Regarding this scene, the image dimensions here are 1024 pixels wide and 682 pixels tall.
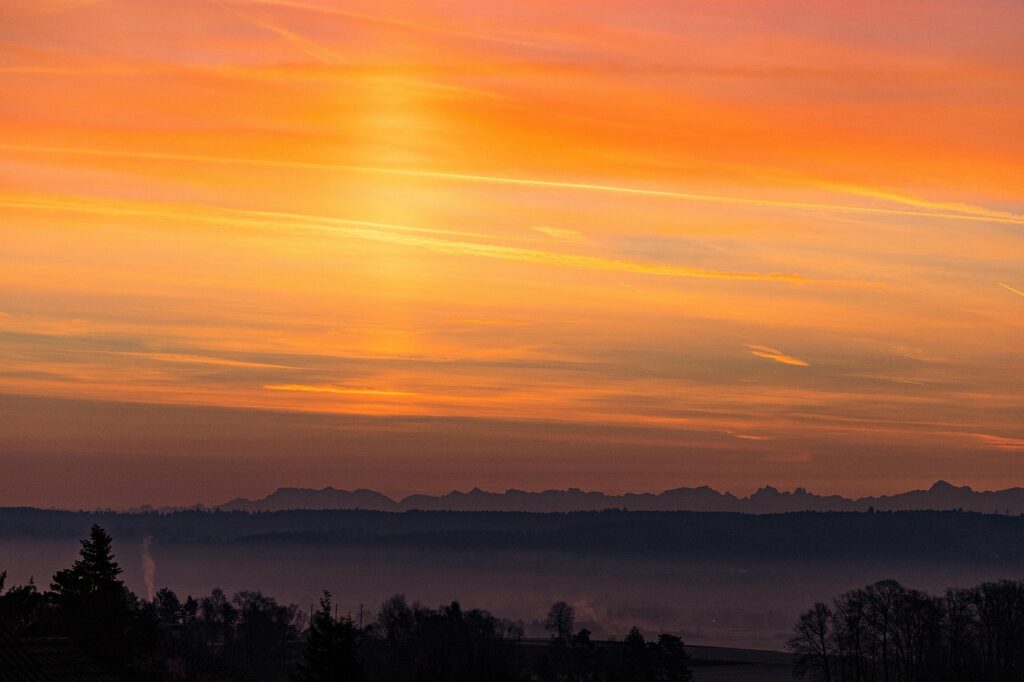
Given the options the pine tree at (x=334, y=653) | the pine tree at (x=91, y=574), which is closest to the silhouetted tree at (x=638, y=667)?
the pine tree at (x=91, y=574)

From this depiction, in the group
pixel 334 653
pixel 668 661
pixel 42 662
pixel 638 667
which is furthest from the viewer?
pixel 638 667

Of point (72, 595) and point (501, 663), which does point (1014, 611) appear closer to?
point (501, 663)

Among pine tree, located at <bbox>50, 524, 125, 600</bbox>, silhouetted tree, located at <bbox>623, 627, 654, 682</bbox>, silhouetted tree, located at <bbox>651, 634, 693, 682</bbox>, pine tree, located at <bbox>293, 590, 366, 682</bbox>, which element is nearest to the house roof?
pine tree, located at <bbox>293, 590, 366, 682</bbox>

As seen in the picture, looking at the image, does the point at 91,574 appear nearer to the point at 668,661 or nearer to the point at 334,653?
the point at 334,653

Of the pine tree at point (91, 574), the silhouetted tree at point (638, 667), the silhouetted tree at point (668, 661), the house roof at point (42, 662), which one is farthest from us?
the silhouetted tree at point (638, 667)

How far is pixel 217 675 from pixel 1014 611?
118225mm

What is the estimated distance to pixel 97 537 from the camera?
382 feet

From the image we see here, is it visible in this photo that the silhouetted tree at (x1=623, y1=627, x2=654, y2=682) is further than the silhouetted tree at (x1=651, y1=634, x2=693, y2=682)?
Yes

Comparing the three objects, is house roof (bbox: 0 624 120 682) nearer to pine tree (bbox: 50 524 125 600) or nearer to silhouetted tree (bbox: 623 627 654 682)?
pine tree (bbox: 50 524 125 600)

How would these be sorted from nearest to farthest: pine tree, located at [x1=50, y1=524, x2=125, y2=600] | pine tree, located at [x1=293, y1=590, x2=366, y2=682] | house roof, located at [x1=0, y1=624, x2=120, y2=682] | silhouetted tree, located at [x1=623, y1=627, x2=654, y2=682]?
house roof, located at [x1=0, y1=624, x2=120, y2=682], pine tree, located at [x1=293, y1=590, x2=366, y2=682], pine tree, located at [x1=50, y1=524, x2=125, y2=600], silhouetted tree, located at [x1=623, y1=627, x2=654, y2=682]

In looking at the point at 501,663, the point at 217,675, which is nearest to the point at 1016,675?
the point at 501,663

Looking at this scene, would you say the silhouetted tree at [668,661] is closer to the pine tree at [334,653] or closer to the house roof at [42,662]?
the pine tree at [334,653]

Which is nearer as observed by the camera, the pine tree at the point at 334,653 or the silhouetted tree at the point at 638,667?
the pine tree at the point at 334,653

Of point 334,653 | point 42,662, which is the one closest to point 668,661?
point 334,653
